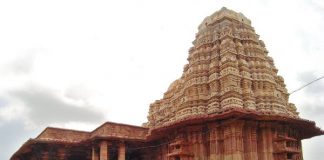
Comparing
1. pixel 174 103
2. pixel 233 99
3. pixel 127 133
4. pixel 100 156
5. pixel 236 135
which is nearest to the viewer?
pixel 236 135

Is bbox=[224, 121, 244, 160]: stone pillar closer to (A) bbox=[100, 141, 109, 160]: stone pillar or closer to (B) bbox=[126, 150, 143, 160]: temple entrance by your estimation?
(A) bbox=[100, 141, 109, 160]: stone pillar

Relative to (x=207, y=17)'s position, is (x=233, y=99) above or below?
below

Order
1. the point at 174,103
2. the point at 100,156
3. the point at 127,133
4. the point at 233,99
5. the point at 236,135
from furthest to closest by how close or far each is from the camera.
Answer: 1. the point at 174,103
2. the point at 127,133
3. the point at 100,156
4. the point at 233,99
5. the point at 236,135

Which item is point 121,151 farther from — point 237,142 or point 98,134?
point 237,142

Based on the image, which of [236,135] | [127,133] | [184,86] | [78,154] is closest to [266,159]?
[236,135]

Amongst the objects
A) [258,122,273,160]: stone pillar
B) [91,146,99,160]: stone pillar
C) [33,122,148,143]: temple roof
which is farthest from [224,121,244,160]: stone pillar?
[91,146,99,160]: stone pillar

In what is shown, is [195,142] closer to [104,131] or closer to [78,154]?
[104,131]

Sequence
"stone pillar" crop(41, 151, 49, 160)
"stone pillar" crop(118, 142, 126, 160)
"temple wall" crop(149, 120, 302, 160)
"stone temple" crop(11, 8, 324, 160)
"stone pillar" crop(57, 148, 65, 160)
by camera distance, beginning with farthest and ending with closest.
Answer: "stone pillar" crop(57, 148, 65, 160)
"stone pillar" crop(41, 151, 49, 160)
"stone pillar" crop(118, 142, 126, 160)
"stone temple" crop(11, 8, 324, 160)
"temple wall" crop(149, 120, 302, 160)

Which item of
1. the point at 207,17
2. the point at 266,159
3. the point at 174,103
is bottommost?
the point at 266,159

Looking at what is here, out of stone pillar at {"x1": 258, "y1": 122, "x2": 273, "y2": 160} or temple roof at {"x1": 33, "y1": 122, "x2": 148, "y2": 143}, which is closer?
stone pillar at {"x1": 258, "y1": 122, "x2": 273, "y2": 160}

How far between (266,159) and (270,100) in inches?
120

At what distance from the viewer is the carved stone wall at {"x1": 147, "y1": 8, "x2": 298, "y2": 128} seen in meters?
19.1

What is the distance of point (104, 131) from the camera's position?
71.9ft

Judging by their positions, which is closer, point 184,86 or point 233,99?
point 233,99
